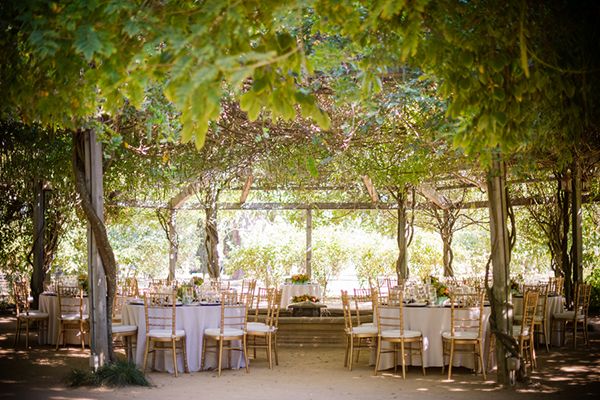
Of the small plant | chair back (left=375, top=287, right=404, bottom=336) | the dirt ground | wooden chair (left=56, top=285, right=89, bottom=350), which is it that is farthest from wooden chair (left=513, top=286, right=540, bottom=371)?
wooden chair (left=56, top=285, right=89, bottom=350)

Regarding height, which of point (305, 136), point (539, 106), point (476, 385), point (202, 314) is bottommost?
point (476, 385)

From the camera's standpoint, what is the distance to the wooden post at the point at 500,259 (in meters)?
6.96

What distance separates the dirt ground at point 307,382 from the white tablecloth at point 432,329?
0.13 m

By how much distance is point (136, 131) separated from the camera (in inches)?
376

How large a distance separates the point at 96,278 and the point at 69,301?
105 inches

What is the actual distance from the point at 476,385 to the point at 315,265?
11513 millimetres

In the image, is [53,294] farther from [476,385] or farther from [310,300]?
[476,385]

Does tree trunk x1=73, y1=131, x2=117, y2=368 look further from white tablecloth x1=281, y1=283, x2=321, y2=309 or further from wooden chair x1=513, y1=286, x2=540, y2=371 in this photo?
white tablecloth x1=281, y1=283, x2=321, y2=309

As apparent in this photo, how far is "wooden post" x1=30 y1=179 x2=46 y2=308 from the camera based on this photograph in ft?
40.5

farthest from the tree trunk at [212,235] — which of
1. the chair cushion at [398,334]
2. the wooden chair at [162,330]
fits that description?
the chair cushion at [398,334]

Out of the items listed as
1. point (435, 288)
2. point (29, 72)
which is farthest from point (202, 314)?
point (29, 72)

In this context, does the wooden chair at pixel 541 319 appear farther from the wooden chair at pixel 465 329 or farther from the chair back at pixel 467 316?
the chair back at pixel 467 316

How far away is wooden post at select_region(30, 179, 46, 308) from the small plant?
582 cm

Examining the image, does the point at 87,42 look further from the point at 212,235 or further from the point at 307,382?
the point at 212,235
